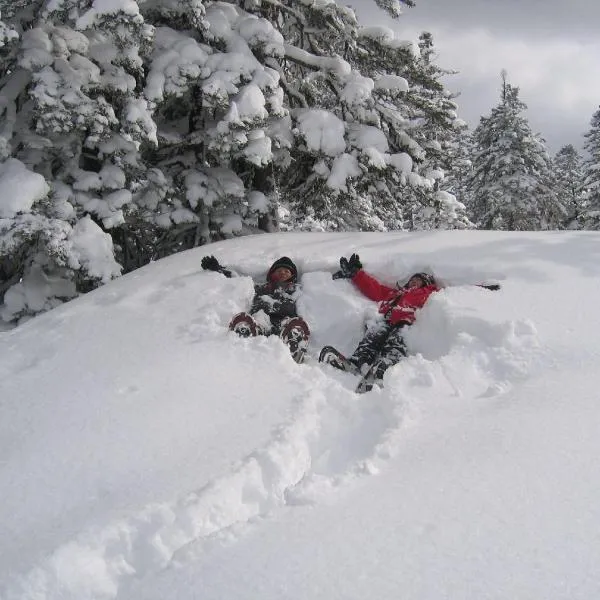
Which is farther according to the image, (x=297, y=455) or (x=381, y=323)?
(x=381, y=323)

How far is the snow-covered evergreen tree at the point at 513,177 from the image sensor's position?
2575 cm

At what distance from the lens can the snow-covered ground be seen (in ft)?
7.41

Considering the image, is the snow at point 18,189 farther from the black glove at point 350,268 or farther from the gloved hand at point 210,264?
the black glove at point 350,268

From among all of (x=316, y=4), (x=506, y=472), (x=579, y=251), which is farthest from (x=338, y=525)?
(x=316, y=4)

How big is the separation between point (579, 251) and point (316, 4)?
20.5ft

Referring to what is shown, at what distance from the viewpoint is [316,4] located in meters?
9.16

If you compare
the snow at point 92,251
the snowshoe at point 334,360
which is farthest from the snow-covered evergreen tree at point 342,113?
the snowshoe at point 334,360

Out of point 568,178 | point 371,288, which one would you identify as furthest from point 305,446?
point 568,178

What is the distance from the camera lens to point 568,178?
39.2 metres

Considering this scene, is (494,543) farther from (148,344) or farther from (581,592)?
(148,344)

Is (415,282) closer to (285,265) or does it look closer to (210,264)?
(285,265)

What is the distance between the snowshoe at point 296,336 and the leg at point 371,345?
518 millimetres

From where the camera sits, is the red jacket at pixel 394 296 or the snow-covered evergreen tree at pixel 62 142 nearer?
the red jacket at pixel 394 296

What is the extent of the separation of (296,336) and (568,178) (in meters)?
40.4
